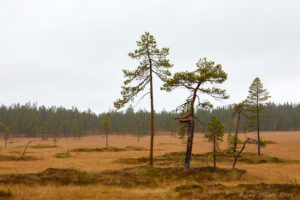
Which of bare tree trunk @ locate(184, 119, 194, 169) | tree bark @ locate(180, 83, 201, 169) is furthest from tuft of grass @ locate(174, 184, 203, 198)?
tree bark @ locate(180, 83, 201, 169)

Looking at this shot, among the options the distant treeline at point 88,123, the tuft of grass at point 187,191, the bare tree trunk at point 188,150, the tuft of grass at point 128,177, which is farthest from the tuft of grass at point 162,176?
the distant treeline at point 88,123

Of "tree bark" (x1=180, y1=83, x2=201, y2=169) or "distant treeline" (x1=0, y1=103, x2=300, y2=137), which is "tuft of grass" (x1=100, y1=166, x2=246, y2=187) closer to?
"tree bark" (x1=180, y1=83, x2=201, y2=169)

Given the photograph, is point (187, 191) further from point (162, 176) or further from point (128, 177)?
point (162, 176)

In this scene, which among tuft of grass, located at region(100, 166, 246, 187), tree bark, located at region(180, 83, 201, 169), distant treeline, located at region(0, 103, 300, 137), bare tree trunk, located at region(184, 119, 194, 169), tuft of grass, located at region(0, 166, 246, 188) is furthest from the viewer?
distant treeline, located at region(0, 103, 300, 137)

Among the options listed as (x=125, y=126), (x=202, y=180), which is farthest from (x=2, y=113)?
(x=202, y=180)

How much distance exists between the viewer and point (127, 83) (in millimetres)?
20188

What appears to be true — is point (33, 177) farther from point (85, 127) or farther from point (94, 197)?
point (85, 127)

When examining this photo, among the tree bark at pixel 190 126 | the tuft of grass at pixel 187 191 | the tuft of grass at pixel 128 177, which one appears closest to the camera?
the tuft of grass at pixel 187 191

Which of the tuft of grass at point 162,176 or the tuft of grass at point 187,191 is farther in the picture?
the tuft of grass at point 162,176

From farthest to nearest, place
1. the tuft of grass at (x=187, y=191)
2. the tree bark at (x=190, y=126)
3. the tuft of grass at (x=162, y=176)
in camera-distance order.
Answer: the tree bark at (x=190, y=126) < the tuft of grass at (x=162, y=176) < the tuft of grass at (x=187, y=191)

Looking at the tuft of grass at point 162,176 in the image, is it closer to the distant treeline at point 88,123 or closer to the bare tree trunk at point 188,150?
the bare tree trunk at point 188,150

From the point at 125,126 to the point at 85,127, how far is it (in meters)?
24.1

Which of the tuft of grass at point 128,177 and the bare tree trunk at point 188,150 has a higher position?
the bare tree trunk at point 188,150

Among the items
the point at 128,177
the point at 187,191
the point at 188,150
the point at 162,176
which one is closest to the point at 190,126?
the point at 188,150
